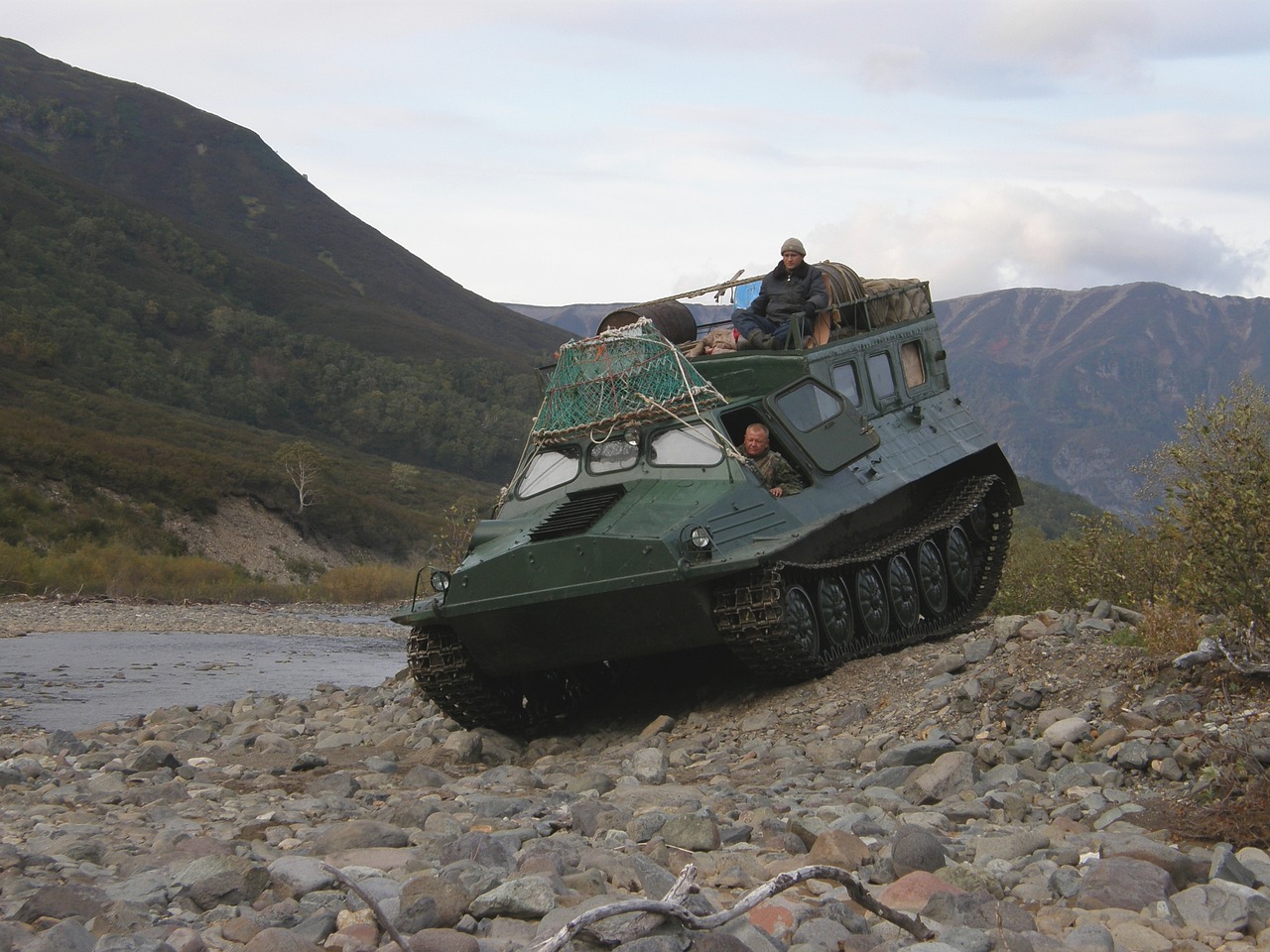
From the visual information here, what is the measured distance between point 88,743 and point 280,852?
5527 millimetres

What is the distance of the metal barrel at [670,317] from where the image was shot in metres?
15.6

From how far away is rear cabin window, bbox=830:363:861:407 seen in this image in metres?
14.2

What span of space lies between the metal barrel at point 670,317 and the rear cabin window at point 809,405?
7.22 feet

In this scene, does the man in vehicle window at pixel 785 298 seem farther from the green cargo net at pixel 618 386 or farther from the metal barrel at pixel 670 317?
the green cargo net at pixel 618 386

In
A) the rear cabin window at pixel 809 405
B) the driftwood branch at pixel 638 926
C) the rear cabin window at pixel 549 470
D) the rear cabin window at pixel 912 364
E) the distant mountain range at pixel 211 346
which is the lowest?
the driftwood branch at pixel 638 926

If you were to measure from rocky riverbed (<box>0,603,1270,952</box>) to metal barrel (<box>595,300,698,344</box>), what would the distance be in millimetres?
3761

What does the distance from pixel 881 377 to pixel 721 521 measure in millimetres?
4125

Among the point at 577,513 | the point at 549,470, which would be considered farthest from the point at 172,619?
the point at 577,513

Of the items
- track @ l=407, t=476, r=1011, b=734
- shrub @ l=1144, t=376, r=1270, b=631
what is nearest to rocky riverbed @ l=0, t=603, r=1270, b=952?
track @ l=407, t=476, r=1011, b=734

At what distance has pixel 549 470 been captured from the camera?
13.7m

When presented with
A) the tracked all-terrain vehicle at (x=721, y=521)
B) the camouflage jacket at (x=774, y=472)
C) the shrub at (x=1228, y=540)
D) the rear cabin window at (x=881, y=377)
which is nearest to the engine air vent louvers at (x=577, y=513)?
the tracked all-terrain vehicle at (x=721, y=521)

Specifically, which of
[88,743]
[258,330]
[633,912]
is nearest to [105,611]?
[88,743]

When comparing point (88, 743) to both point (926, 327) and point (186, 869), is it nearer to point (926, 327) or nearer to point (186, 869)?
point (186, 869)

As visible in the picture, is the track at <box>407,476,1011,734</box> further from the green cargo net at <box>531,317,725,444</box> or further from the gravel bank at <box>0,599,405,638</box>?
the gravel bank at <box>0,599,405,638</box>
